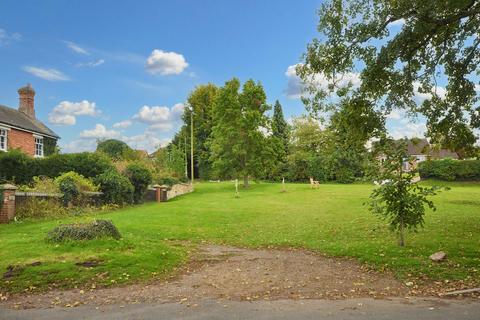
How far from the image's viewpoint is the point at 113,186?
81.6 ft

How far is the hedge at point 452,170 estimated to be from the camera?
4503cm

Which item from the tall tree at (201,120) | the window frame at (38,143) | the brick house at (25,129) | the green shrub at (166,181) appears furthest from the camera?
the tall tree at (201,120)

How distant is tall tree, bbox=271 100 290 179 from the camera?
44.1 m

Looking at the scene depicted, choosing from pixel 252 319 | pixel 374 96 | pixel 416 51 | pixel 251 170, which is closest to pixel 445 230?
pixel 374 96

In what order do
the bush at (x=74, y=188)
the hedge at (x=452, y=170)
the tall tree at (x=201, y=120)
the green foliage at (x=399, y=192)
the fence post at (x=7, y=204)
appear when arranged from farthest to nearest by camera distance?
the tall tree at (x=201, y=120), the hedge at (x=452, y=170), the bush at (x=74, y=188), the fence post at (x=7, y=204), the green foliage at (x=399, y=192)

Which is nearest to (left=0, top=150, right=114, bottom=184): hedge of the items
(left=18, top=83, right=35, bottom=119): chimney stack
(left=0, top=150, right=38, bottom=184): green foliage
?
(left=0, top=150, right=38, bottom=184): green foliage

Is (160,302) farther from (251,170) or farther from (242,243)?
(251,170)

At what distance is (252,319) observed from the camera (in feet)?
20.2

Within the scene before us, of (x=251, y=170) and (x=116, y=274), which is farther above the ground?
(x=251, y=170)

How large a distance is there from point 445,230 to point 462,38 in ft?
21.0

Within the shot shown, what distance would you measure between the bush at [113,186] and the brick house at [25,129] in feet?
25.4

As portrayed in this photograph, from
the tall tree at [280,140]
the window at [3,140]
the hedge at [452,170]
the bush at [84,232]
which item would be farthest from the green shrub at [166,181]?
the hedge at [452,170]

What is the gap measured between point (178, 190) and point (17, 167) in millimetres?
13892

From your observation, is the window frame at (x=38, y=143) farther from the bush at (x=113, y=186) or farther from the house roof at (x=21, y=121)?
the bush at (x=113, y=186)
